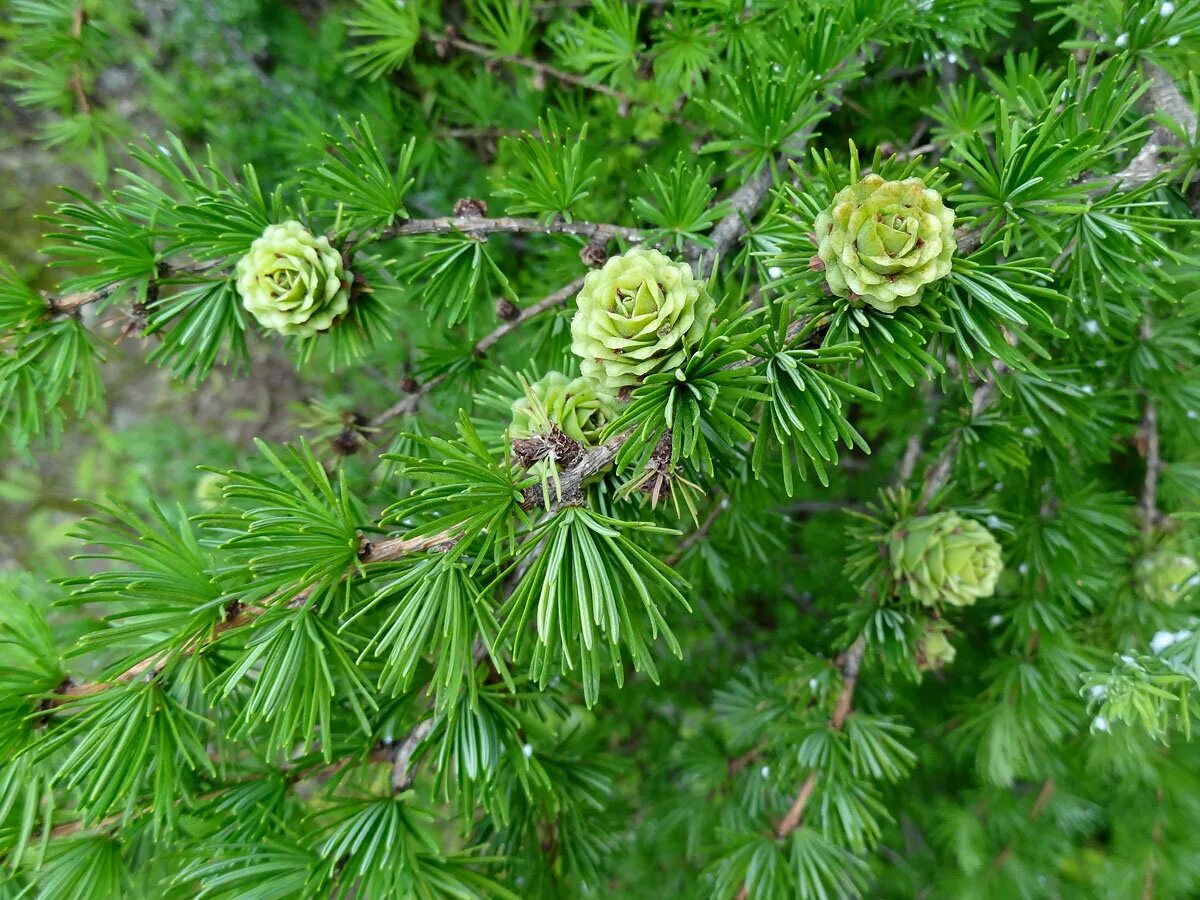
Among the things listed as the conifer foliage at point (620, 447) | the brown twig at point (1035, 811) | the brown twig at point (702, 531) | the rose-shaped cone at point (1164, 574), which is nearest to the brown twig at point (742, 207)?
the conifer foliage at point (620, 447)

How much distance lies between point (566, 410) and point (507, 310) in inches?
8.8

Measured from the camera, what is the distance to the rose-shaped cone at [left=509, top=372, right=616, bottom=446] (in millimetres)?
489

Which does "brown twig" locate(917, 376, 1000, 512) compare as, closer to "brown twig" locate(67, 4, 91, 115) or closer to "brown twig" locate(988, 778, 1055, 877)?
"brown twig" locate(988, 778, 1055, 877)

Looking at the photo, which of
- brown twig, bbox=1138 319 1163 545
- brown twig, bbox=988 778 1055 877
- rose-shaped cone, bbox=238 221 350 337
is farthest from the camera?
brown twig, bbox=988 778 1055 877

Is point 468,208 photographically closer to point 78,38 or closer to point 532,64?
point 532,64

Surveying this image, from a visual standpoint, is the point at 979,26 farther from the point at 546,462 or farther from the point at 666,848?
the point at 666,848

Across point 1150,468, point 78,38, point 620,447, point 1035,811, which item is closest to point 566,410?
point 620,447

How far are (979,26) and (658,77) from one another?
1.08ft

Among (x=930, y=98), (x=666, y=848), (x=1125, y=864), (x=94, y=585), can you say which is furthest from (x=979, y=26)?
(x=1125, y=864)

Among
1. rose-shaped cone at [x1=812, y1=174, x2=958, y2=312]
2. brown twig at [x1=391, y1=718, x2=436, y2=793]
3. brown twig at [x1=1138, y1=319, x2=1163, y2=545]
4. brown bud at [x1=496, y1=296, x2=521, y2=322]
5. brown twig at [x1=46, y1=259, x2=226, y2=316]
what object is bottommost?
brown twig at [x1=1138, y1=319, x2=1163, y2=545]

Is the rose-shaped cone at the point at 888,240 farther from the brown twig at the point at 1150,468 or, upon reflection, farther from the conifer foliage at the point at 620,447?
the brown twig at the point at 1150,468

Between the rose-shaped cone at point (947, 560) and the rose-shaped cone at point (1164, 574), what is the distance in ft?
0.92

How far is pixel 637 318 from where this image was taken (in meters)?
0.43

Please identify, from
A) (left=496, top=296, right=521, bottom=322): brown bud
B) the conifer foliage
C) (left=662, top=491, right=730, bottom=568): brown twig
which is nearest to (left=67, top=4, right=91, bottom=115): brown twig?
the conifer foliage
